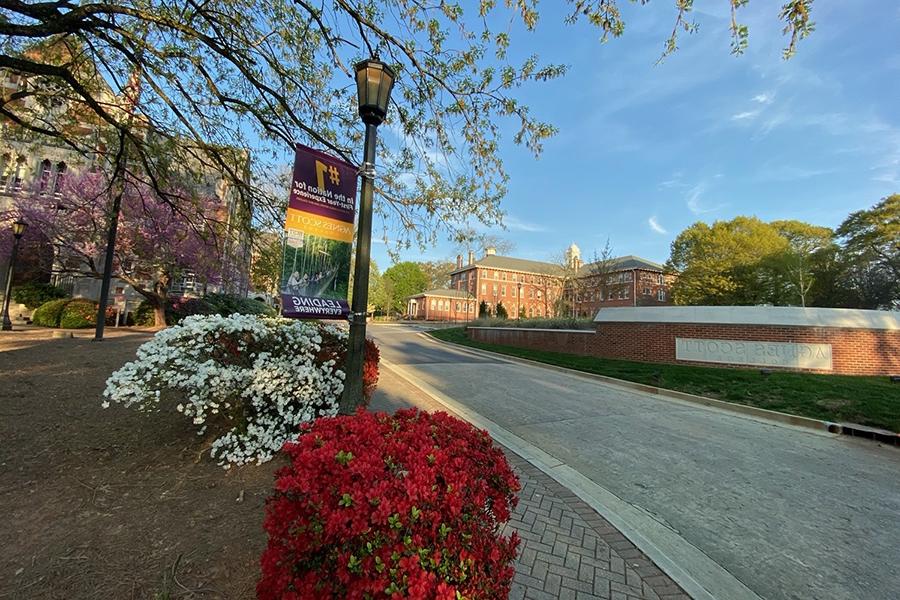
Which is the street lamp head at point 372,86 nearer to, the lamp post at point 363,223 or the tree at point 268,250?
the lamp post at point 363,223

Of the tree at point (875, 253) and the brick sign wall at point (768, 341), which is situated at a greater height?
the tree at point (875, 253)

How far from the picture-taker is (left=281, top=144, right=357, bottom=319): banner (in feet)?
10.5

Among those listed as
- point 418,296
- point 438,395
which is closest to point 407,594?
point 438,395

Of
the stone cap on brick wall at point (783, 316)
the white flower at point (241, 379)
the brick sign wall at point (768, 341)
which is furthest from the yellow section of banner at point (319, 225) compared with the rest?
the brick sign wall at point (768, 341)

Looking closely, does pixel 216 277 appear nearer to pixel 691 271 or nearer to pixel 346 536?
pixel 346 536

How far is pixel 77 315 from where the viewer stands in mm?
16234

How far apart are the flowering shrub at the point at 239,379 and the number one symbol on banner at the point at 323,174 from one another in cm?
187

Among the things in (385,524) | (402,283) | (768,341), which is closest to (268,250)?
(385,524)

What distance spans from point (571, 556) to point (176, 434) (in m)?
4.64

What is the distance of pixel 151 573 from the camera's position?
7.50 feet

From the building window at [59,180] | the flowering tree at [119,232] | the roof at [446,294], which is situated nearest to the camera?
the flowering tree at [119,232]

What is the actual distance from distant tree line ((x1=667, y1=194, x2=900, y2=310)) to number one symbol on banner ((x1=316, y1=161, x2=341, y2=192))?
1745 inches

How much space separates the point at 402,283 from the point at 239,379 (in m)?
74.8

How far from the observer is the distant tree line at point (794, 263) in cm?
3288
